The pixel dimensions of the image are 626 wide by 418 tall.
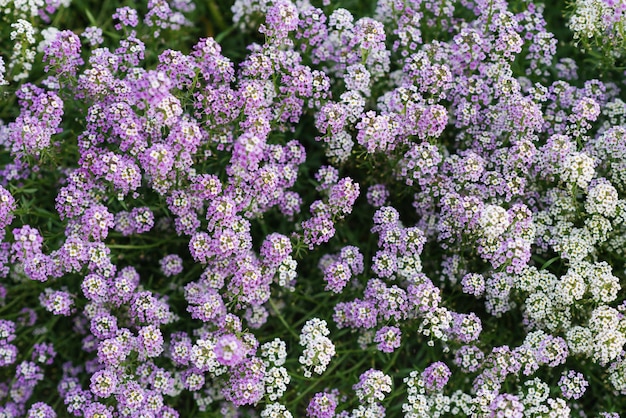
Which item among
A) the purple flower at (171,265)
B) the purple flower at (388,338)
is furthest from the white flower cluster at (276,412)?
Answer: the purple flower at (171,265)

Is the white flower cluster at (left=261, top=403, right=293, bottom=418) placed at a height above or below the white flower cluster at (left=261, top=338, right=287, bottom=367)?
below

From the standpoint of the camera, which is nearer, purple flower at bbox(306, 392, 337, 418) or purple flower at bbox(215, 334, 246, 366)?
purple flower at bbox(215, 334, 246, 366)

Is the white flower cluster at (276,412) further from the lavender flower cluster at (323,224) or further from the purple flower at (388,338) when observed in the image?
the purple flower at (388,338)

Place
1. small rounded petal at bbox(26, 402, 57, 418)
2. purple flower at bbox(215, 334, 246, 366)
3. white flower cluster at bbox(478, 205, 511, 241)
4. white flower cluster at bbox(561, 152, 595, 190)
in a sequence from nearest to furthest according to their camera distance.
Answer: purple flower at bbox(215, 334, 246, 366) < white flower cluster at bbox(478, 205, 511, 241) < white flower cluster at bbox(561, 152, 595, 190) < small rounded petal at bbox(26, 402, 57, 418)

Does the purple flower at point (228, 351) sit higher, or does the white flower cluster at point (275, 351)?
the white flower cluster at point (275, 351)

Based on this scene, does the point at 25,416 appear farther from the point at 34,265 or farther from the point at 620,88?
the point at 620,88

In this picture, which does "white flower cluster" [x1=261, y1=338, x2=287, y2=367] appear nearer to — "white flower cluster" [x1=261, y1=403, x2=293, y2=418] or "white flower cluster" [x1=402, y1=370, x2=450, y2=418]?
"white flower cluster" [x1=261, y1=403, x2=293, y2=418]

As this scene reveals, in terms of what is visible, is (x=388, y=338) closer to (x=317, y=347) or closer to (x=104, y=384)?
(x=317, y=347)

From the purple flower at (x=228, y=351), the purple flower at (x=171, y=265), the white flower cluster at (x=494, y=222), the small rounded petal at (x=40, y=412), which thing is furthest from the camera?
the purple flower at (x=171, y=265)

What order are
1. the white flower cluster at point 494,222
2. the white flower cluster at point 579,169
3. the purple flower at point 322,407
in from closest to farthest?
1. the white flower cluster at point 494,222
2. the white flower cluster at point 579,169
3. the purple flower at point 322,407

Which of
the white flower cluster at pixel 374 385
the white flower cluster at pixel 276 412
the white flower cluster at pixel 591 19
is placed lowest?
the white flower cluster at pixel 276 412

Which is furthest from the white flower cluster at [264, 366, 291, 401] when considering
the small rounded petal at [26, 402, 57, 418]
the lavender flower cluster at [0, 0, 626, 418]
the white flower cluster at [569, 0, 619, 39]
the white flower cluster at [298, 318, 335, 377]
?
the white flower cluster at [569, 0, 619, 39]
